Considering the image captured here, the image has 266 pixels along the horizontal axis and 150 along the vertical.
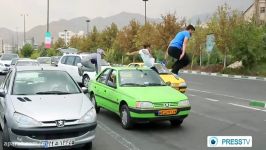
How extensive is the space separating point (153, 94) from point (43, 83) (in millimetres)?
2479

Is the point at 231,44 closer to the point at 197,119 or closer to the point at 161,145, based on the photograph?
the point at 197,119

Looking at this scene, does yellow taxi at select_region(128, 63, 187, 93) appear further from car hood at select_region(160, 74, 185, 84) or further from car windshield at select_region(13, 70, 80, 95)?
car windshield at select_region(13, 70, 80, 95)

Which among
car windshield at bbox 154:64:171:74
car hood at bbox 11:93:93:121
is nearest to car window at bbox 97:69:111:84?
car hood at bbox 11:93:93:121

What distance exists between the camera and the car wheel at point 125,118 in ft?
29.2

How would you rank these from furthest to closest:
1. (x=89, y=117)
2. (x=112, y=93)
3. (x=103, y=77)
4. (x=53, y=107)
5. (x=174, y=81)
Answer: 1. (x=174, y=81)
2. (x=103, y=77)
3. (x=112, y=93)
4. (x=89, y=117)
5. (x=53, y=107)

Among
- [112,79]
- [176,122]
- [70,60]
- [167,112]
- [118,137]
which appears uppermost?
[70,60]

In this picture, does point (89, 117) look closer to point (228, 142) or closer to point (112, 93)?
point (228, 142)

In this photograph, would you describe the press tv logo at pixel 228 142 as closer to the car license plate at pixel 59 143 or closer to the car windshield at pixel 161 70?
the car license plate at pixel 59 143

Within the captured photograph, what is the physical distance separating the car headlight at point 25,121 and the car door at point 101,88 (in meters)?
4.23

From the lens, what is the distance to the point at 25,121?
20.9 ft

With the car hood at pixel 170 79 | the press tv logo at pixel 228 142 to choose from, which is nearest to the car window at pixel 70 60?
the car hood at pixel 170 79

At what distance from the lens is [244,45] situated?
30516 mm

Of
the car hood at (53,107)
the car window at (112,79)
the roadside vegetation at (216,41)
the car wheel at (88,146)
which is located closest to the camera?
the car hood at (53,107)

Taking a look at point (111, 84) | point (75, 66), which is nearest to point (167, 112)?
point (111, 84)
